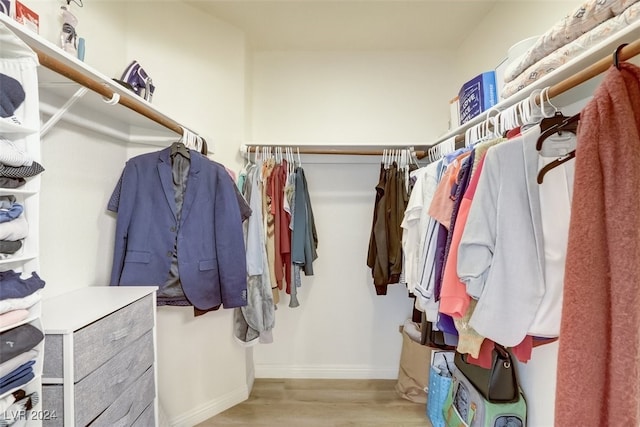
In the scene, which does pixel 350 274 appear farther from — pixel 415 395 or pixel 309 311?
pixel 415 395

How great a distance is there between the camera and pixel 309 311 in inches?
92.3

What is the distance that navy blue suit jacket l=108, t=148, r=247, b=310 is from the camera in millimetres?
1371

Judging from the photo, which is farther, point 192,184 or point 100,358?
point 192,184

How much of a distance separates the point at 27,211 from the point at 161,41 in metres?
1.51

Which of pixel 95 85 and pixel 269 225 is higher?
pixel 95 85

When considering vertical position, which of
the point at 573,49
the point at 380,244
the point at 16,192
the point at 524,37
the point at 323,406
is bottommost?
the point at 323,406

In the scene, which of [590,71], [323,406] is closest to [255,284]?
[323,406]

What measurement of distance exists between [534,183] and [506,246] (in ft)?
0.73

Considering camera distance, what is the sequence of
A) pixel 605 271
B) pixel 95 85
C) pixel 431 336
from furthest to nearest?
pixel 431 336 → pixel 95 85 → pixel 605 271

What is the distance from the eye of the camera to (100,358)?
95cm

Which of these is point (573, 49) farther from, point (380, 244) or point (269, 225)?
point (269, 225)

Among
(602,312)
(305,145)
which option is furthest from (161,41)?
(602,312)

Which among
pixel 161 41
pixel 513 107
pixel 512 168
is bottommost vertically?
pixel 512 168

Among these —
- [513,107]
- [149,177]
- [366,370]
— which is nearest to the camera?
[513,107]
